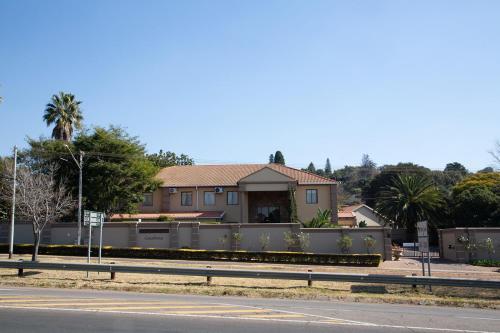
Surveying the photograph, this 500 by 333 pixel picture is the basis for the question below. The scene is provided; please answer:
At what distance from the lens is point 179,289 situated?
18.8 meters

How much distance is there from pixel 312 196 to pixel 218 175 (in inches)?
414

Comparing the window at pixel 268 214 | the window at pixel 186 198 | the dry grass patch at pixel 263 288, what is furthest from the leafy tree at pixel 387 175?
the dry grass patch at pixel 263 288

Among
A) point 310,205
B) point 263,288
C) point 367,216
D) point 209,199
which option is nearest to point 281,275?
point 263,288

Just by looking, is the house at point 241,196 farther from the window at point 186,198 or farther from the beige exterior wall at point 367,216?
the beige exterior wall at point 367,216

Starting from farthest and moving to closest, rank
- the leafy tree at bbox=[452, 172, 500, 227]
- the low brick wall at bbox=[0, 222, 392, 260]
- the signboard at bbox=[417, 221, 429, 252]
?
the leafy tree at bbox=[452, 172, 500, 227], the low brick wall at bbox=[0, 222, 392, 260], the signboard at bbox=[417, 221, 429, 252]

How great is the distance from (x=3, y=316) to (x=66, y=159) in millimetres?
33724

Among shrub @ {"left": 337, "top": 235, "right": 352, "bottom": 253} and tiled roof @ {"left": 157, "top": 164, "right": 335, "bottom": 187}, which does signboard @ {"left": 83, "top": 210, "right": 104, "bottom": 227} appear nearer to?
shrub @ {"left": 337, "top": 235, "right": 352, "bottom": 253}

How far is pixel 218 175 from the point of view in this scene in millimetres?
53156

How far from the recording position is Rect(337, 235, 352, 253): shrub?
38.0 m

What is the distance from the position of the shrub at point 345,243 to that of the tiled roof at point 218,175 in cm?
1150

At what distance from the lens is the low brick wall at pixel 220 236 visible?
127 ft

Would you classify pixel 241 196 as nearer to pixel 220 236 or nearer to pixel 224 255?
pixel 220 236

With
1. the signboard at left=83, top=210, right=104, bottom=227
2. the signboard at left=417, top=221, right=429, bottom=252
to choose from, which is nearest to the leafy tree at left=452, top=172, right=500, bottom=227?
the signboard at left=417, top=221, right=429, bottom=252

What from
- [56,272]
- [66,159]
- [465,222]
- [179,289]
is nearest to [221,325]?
[179,289]
